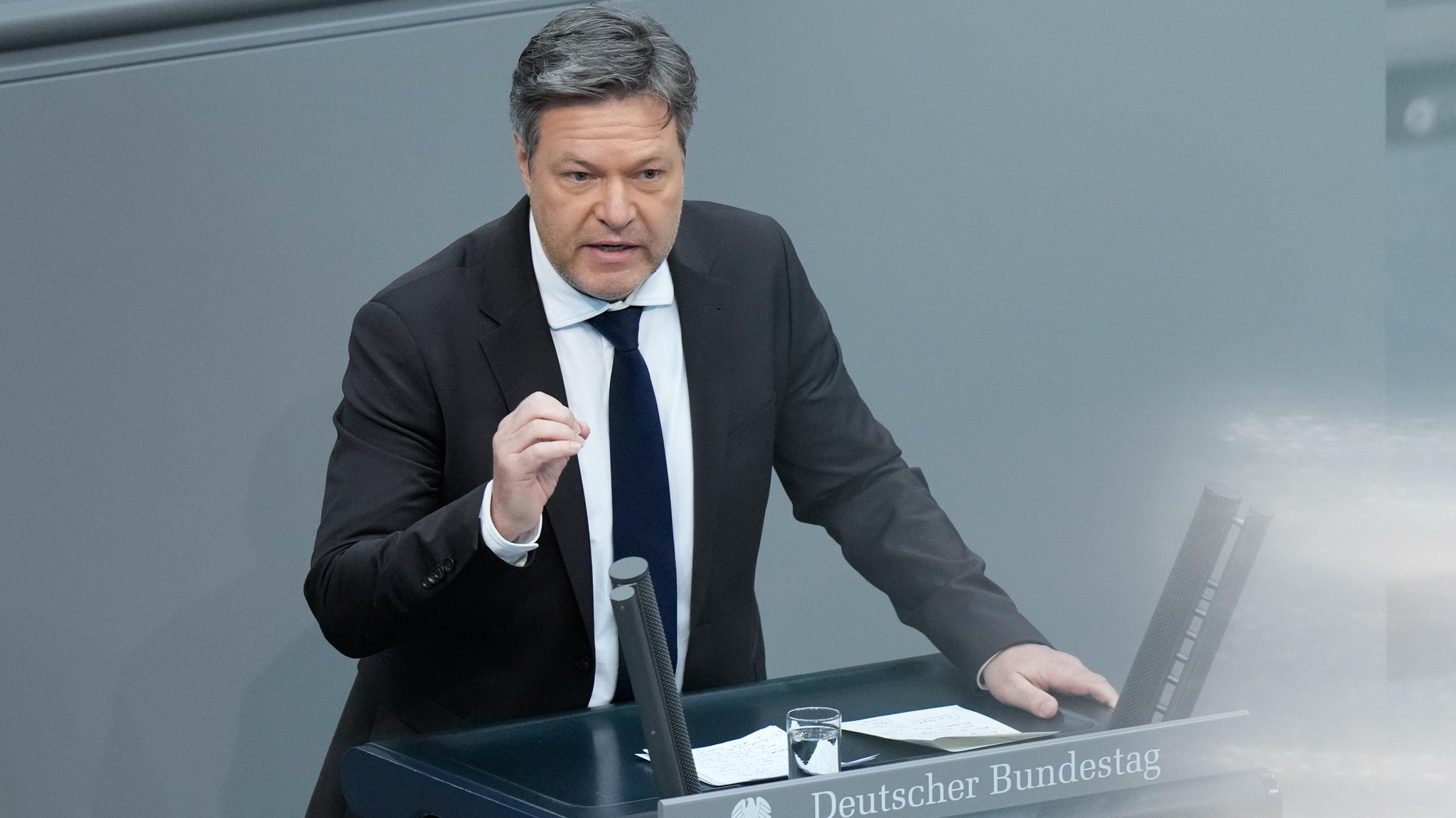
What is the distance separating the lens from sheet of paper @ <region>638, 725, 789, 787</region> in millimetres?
1344

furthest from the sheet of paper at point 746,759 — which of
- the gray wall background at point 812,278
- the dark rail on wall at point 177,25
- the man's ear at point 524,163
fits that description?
the dark rail on wall at point 177,25

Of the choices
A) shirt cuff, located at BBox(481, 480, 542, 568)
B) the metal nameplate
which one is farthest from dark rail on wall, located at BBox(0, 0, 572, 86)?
the metal nameplate

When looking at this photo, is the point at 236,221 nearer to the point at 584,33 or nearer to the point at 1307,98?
the point at 584,33

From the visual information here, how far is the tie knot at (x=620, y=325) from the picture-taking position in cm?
181

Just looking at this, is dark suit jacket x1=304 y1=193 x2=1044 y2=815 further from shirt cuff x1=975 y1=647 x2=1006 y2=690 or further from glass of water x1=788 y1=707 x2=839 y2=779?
glass of water x1=788 y1=707 x2=839 y2=779

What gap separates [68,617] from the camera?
2.89 metres

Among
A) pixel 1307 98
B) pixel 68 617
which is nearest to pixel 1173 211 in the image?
pixel 1307 98

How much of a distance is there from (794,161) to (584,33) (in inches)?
48.4

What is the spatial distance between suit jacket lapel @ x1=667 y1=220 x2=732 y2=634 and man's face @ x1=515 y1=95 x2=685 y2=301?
0.47 feet

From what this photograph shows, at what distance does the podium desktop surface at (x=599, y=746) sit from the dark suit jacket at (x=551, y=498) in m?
0.10

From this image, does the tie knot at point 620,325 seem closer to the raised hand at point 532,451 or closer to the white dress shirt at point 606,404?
the white dress shirt at point 606,404

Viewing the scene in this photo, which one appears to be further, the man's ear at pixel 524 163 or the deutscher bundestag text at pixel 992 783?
the man's ear at pixel 524 163

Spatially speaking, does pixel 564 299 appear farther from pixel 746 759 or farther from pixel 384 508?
pixel 746 759

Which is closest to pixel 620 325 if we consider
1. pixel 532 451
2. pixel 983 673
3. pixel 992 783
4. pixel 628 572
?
pixel 532 451
